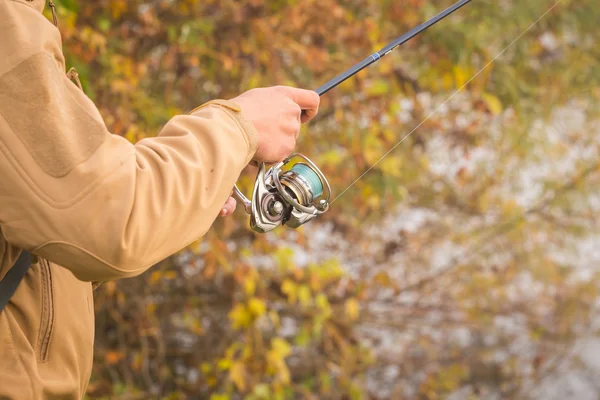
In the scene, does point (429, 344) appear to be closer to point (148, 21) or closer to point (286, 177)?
point (148, 21)

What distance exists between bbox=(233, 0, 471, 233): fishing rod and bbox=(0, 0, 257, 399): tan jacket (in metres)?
0.22

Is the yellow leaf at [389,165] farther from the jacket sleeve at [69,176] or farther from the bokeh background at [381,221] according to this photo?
the jacket sleeve at [69,176]

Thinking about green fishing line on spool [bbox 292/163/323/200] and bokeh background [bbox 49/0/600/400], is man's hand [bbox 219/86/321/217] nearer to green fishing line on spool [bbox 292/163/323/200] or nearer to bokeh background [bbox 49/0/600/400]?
green fishing line on spool [bbox 292/163/323/200]

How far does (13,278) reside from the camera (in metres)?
1.17

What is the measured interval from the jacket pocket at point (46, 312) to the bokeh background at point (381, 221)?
64.0 inches

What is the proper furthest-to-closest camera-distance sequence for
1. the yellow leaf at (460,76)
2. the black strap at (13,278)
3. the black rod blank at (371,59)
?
the yellow leaf at (460,76) → the black rod blank at (371,59) → the black strap at (13,278)

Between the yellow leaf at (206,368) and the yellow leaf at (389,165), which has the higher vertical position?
the yellow leaf at (389,165)

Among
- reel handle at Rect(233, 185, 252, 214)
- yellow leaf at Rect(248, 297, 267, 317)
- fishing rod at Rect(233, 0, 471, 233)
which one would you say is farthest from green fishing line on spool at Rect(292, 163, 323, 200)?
yellow leaf at Rect(248, 297, 267, 317)

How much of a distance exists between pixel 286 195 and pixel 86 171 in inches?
18.3

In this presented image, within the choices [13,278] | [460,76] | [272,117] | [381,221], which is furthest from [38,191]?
[381,221]

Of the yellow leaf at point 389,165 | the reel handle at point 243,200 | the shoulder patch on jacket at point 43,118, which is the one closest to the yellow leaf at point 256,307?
the yellow leaf at point 389,165

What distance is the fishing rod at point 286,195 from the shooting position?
1338 millimetres

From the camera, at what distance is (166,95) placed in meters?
3.56

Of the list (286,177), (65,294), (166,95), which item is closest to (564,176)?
(166,95)
